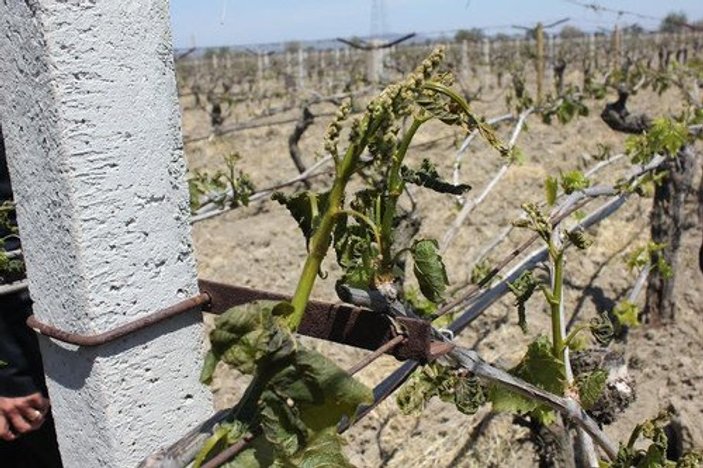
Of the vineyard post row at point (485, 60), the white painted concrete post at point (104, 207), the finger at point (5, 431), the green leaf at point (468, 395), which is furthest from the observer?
the vineyard post row at point (485, 60)

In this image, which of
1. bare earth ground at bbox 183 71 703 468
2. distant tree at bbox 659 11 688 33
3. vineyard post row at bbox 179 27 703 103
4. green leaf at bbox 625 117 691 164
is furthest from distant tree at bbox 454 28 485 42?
green leaf at bbox 625 117 691 164

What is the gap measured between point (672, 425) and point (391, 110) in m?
2.22

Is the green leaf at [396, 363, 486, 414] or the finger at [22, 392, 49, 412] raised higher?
the green leaf at [396, 363, 486, 414]

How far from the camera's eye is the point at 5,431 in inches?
69.3

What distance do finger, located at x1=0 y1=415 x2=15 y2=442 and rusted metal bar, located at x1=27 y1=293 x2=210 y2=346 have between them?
619 millimetres

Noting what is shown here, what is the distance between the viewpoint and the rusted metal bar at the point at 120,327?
1135 mm

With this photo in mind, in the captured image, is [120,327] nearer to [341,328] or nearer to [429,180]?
[341,328]

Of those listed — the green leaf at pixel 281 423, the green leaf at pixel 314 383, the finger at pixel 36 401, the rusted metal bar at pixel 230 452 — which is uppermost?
the green leaf at pixel 314 383

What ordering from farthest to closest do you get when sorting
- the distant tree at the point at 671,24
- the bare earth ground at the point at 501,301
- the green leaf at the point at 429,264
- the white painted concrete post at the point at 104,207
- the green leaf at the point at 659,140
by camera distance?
the distant tree at the point at 671,24, the green leaf at the point at 659,140, the bare earth ground at the point at 501,301, the green leaf at the point at 429,264, the white painted concrete post at the point at 104,207

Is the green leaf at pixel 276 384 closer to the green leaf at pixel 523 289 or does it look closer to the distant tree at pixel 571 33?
the green leaf at pixel 523 289

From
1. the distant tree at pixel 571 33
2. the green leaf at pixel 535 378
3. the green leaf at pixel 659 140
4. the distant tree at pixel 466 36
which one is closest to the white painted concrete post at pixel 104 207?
the green leaf at pixel 535 378

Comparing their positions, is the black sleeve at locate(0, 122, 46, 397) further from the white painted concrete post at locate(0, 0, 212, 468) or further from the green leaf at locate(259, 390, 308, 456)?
the green leaf at locate(259, 390, 308, 456)

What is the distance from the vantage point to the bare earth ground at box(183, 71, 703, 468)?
2.95m

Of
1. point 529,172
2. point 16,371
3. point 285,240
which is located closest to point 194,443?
point 16,371
